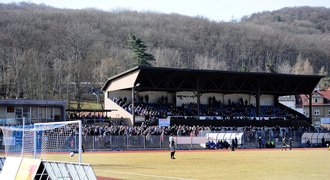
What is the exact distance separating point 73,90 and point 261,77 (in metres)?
53.2

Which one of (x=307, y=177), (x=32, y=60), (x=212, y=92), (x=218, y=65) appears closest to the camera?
(x=307, y=177)

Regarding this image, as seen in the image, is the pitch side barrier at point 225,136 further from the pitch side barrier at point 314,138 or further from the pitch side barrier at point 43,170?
the pitch side barrier at point 43,170

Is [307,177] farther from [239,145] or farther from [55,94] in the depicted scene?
[55,94]

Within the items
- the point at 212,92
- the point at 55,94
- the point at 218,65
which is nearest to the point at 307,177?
the point at 212,92

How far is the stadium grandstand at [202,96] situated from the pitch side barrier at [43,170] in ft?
156

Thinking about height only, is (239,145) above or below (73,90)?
below

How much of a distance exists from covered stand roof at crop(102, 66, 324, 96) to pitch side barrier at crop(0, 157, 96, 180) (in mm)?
50300

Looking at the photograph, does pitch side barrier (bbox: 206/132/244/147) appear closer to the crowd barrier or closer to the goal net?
the crowd barrier

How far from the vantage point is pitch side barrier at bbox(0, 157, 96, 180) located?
1944 centimetres

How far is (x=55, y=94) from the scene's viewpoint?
120 meters

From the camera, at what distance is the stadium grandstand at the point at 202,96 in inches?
2963

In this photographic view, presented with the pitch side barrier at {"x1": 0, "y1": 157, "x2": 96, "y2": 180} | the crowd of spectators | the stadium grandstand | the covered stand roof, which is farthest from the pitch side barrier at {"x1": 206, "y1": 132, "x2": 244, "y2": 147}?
the pitch side barrier at {"x1": 0, "y1": 157, "x2": 96, "y2": 180}

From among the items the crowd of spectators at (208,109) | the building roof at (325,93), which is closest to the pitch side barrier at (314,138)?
the crowd of spectators at (208,109)

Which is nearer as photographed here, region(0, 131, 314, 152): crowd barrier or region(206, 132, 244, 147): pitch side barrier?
region(0, 131, 314, 152): crowd barrier
